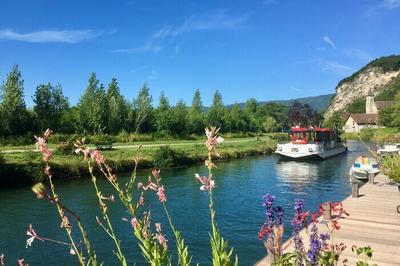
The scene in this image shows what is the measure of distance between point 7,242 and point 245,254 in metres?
8.38

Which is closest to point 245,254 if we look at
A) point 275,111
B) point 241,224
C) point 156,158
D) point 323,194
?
point 241,224

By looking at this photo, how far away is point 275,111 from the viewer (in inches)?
6722

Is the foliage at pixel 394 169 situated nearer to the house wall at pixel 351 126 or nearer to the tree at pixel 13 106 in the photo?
the tree at pixel 13 106

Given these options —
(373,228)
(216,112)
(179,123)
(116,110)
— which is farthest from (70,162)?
(216,112)

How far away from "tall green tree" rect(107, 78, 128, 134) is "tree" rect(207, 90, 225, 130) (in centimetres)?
2083

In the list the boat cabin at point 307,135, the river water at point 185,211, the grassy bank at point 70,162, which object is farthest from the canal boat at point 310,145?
the river water at point 185,211

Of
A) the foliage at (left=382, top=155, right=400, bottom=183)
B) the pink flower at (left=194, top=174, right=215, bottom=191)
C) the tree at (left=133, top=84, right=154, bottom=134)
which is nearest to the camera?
the pink flower at (left=194, top=174, right=215, bottom=191)

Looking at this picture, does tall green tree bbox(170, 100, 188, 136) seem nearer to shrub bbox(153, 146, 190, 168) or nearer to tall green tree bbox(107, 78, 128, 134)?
tall green tree bbox(107, 78, 128, 134)

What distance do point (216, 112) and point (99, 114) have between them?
34974 mm

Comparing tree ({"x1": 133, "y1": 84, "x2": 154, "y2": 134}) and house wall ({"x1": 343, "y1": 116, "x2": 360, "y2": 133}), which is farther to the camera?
house wall ({"x1": 343, "y1": 116, "x2": 360, "y2": 133})

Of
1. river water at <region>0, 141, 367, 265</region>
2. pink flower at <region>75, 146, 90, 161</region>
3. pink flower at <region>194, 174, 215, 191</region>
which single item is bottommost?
river water at <region>0, 141, 367, 265</region>

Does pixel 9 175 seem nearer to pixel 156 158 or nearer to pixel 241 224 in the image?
pixel 156 158

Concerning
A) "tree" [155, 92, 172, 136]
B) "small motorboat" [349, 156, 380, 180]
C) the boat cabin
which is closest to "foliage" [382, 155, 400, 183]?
"small motorboat" [349, 156, 380, 180]

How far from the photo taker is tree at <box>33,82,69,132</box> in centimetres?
4822
